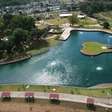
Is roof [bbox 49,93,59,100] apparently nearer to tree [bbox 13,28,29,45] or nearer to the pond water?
the pond water

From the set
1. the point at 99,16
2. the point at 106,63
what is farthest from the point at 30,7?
the point at 106,63

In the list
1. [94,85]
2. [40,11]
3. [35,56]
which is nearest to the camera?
[94,85]

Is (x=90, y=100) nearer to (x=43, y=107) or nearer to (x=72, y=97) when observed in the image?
(x=72, y=97)

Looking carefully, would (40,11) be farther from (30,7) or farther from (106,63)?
(106,63)

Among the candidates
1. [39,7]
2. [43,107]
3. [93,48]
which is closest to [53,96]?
[43,107]

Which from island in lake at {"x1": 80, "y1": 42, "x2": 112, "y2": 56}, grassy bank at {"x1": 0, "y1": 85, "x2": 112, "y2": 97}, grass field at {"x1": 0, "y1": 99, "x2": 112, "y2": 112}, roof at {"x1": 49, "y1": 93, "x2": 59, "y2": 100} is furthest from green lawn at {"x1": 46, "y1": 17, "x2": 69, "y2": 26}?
grass field at {"x1": 0, "y1": 99, "x2": 112, "y2": 112}

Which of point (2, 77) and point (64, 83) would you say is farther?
point (2, 77)
